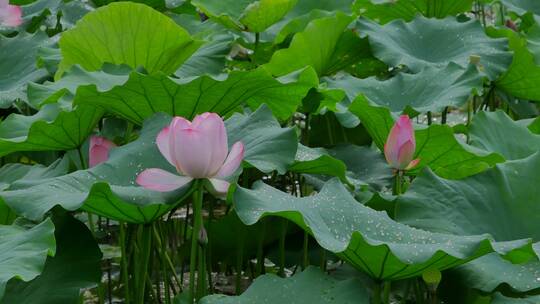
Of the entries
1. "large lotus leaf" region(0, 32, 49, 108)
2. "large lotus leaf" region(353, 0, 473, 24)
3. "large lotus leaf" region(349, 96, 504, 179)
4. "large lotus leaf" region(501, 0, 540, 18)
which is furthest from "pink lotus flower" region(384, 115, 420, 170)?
"large lotus leaf" region(501, 0, 540, 18)

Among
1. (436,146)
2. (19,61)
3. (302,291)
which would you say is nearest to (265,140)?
(302,291)

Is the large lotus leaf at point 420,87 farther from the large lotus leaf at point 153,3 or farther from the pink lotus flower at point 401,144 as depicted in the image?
the large lotus leaf at point 153,3

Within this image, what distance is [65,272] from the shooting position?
61.9 inches

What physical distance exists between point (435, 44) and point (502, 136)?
2.49 ft

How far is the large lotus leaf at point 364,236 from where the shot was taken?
4.17 feet

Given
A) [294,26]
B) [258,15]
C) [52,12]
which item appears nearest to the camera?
[258,15]

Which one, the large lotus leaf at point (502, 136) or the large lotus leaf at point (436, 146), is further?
the large lotus leaf at point (502, 136)

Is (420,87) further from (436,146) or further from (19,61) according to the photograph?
(19,61)

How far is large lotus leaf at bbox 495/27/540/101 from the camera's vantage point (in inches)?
98.2

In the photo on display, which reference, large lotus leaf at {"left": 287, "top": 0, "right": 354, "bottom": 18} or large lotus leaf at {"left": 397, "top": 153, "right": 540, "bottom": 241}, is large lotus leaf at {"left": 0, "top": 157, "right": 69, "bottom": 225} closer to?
large lotus leaf at {"left": 397, "top": 153, "right": 540, "bottom": 241}

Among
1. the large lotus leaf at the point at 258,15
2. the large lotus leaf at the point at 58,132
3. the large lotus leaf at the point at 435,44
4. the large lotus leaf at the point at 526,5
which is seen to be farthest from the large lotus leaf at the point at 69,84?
the large lotus leaf at the point at 526,5

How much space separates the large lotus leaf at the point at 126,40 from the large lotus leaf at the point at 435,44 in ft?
1.94

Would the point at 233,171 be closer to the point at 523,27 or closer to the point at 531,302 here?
the point at 531,302

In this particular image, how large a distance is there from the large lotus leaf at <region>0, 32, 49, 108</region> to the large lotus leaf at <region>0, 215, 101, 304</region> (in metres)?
0.82
